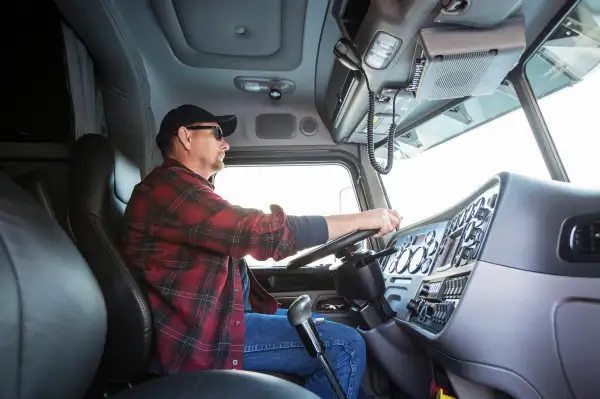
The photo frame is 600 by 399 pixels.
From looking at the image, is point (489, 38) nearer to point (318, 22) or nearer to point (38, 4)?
point (318, 22)

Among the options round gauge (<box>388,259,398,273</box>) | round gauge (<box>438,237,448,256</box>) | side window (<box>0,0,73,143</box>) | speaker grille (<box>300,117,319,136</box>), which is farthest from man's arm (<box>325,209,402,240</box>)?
speaker grille (<box>300,117,319,136</box>)

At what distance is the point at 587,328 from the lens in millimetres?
956

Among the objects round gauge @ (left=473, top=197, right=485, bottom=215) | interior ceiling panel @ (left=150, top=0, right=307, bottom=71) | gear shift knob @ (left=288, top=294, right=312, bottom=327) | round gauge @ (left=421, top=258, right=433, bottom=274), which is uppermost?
interior ceiling panel @ (left=150, top=0, right=307, bottom=71)

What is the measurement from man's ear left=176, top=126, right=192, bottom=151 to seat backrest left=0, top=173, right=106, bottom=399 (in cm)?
89

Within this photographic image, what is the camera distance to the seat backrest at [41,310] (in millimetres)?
641

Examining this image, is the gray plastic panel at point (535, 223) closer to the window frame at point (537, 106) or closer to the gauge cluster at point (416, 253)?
the gauge cluster at point (416, 253)

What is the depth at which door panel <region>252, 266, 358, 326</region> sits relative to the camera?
250 centimetres

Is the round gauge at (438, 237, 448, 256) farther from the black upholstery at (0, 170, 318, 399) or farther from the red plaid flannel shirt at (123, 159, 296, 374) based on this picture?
the black upholstery at (0, 170, 318, 399)

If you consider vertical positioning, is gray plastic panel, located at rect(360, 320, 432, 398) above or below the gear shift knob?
below

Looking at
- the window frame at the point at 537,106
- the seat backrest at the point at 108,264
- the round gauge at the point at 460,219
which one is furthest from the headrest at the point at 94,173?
the window frame at the point at 537,106

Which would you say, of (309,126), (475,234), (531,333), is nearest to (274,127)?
(309,126)

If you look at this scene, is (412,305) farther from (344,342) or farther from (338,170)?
(338,170)

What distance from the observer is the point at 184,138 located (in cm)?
176

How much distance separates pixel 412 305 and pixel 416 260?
1.02 ft
